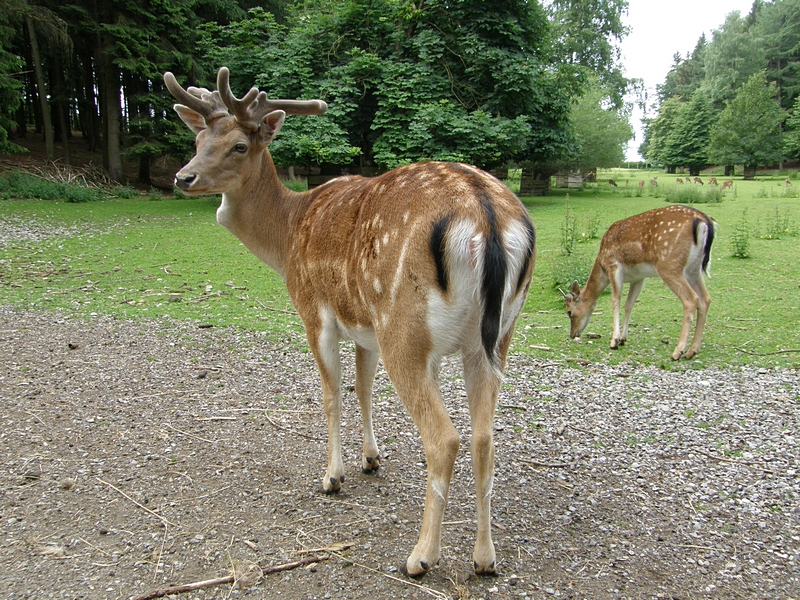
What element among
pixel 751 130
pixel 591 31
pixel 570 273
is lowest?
pixel 570 273

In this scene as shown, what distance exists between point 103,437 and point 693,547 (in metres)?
4.08

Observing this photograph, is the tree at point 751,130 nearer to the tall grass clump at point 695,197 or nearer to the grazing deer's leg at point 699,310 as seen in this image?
the tall grass clump at point 695,197

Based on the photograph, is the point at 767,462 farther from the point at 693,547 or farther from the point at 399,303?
the point at 399,303

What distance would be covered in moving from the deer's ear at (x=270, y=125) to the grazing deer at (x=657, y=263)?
465 cm

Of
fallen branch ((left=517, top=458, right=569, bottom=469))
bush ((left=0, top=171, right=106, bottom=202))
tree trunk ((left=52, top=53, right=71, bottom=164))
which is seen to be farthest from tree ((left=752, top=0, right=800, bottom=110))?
fallen branch ((left=517, top=458, right=569, bottom=469))

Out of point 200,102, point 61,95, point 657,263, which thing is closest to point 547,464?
point 200,102

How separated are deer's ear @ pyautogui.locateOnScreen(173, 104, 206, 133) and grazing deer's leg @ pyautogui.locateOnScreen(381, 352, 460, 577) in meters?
2.78

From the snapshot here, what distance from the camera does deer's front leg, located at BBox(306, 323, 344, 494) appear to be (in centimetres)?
372

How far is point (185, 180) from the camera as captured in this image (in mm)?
3910

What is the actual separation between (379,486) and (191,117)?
3.13m

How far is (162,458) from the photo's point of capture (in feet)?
13.8

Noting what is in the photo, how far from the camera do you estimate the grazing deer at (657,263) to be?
6891mm

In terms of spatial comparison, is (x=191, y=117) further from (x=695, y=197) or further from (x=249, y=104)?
(x=695, y=197)

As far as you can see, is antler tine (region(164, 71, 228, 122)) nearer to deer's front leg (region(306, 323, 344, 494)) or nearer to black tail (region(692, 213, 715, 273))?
deer's front leg (region(306, 323, 344, 494))
